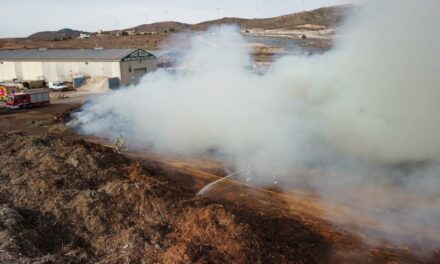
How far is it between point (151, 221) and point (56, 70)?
4232 centimetres

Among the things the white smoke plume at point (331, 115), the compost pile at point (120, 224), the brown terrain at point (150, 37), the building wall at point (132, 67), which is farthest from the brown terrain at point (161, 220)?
the brown terrain at point (150, 37)

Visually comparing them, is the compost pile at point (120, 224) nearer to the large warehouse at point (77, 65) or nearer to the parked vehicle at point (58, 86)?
the large warehouse at point (77, 65)

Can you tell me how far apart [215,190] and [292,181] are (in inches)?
131

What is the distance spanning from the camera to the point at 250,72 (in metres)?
25.3

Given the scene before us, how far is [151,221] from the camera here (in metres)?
11.9

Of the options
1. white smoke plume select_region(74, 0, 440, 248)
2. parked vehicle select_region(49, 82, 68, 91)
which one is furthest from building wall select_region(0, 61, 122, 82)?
white smoke plume select_region(74, 0, 440, 248)

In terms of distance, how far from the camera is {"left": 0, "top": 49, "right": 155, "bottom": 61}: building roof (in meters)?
46.5

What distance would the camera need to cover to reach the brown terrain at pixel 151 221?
10.3m

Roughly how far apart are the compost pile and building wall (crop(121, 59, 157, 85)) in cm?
3125

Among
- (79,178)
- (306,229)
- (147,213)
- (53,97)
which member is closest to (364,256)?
(306,229)

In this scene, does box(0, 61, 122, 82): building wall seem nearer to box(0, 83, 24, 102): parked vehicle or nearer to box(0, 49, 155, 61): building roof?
box(0, 49, 155, 61): building roof

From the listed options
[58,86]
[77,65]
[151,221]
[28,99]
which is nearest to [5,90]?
[28,99]

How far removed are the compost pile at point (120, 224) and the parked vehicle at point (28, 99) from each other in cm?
2116

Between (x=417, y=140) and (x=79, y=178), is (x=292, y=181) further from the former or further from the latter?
(x=79, y=178)
